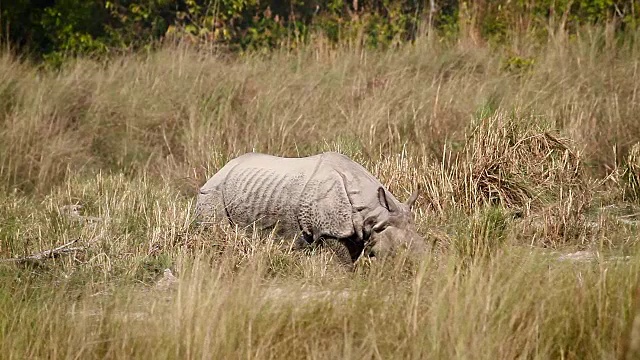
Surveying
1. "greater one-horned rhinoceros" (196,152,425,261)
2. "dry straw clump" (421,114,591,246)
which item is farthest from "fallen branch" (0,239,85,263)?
"dry straw clump" (421,114,591,246)

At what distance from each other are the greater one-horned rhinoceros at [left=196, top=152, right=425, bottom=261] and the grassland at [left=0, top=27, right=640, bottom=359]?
17 cm

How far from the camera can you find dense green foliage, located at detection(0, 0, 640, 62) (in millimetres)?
11547

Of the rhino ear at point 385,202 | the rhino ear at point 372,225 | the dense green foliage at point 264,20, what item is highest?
the rhino ear at point 385,202

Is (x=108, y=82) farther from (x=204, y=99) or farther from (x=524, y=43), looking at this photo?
(x=524, y=43)

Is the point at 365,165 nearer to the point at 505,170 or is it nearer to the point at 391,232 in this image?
the point at 505,170

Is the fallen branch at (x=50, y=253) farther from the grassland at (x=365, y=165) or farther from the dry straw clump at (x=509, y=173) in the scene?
the dry straw clump at (x=509, y=173)

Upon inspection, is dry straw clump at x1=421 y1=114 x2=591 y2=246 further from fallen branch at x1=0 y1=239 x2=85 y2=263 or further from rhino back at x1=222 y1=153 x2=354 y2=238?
fallen branch at x1=0 y1=239 x2=85 y2=263

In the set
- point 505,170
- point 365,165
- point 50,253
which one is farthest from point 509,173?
point 50,253

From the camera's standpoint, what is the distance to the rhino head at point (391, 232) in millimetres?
5629

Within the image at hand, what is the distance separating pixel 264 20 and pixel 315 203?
308 inches

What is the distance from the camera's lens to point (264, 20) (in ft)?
44.2

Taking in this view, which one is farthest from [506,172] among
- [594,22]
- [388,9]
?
[388,9]

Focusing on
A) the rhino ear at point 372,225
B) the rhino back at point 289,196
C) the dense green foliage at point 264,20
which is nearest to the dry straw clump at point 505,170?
the rhino back at point 289,196

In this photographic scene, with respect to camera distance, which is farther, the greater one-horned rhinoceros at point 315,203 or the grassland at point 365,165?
the greater one-horned rhinoceros at point 315,203
